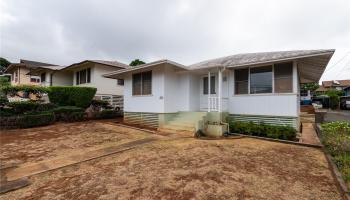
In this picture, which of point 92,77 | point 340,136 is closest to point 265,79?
point 340,136

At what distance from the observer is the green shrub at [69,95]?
1348 cm

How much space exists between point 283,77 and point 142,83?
7.80 m

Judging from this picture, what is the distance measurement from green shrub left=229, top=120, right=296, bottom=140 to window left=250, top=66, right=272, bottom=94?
170 cm

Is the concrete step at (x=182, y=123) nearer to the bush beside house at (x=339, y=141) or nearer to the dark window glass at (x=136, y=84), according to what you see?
the dark window glass at (x=136, y=84)

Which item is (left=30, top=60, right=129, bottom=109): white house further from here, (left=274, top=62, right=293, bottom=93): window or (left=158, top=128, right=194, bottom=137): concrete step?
(left=274, top=62, right=293, bottom=93): window

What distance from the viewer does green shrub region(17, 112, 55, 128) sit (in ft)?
35.0

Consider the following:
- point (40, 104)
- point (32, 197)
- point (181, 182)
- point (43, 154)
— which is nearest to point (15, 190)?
point (32, 197)

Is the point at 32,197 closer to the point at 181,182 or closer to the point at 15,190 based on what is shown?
the point at 15,190

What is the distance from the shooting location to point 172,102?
36.1 feet

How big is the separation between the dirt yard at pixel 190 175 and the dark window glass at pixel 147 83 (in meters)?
5.24

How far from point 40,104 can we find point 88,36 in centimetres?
755

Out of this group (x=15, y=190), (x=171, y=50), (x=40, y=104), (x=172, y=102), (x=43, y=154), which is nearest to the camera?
(x=15, y=190)

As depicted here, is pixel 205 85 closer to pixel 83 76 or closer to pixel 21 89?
pixel 21 89

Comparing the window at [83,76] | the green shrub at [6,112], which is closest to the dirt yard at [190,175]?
the green shrub at [6,112]
